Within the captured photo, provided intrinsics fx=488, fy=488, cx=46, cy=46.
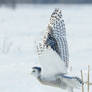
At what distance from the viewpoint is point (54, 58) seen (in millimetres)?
2578

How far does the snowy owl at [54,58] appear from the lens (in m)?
2.57

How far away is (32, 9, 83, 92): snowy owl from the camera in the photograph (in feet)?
8.43

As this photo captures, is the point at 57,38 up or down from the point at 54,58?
up

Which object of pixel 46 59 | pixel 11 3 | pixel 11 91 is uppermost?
pixel 11 3

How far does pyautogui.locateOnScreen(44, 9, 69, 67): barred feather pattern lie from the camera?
8.61 feet

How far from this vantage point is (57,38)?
2.62 meters

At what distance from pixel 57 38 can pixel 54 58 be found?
4.6 inches

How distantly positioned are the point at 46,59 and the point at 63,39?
0.16 meters

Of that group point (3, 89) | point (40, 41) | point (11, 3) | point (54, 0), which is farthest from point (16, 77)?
point (54, 0)

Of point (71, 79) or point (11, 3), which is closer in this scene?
point (71, 79)

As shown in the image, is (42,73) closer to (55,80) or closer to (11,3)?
(55,80)

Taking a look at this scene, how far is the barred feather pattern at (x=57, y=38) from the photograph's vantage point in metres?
2.62

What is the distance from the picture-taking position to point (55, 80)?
2609 mm

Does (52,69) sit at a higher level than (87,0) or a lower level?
lower
